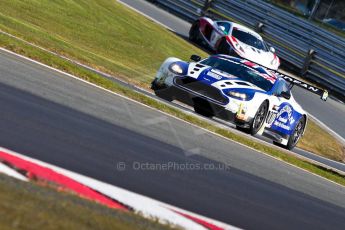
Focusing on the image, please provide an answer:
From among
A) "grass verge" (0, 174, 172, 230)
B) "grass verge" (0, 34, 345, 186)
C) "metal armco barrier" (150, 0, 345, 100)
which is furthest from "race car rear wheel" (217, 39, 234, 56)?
"grass verge" (0, 174, 172, 230)

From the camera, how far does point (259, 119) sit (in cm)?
1246

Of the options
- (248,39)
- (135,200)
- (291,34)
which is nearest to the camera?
(135,200)

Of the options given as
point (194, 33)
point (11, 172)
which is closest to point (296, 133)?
point (11, 172)

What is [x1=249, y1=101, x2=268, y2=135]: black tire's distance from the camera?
12281 millimetres

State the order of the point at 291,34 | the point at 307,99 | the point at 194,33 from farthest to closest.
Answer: the point at 291,34
the point at 194,33
the point at 307,99

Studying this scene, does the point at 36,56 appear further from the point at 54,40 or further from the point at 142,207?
the point at 142,207

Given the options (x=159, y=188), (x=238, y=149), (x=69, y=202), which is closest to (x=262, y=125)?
(x=238, y=149)

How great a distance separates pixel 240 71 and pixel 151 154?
18.5 ft

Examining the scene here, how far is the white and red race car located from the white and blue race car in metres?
8.12

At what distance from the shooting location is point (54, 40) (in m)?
15.1

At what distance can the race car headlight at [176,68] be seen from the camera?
1228cm

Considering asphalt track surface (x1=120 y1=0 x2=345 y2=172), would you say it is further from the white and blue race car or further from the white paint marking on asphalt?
the white paint marking on asphalt

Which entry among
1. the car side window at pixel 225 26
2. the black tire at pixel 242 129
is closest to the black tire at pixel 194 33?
the car side window at pixel 225 26

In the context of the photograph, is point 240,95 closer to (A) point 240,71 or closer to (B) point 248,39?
(A) point 240,71
